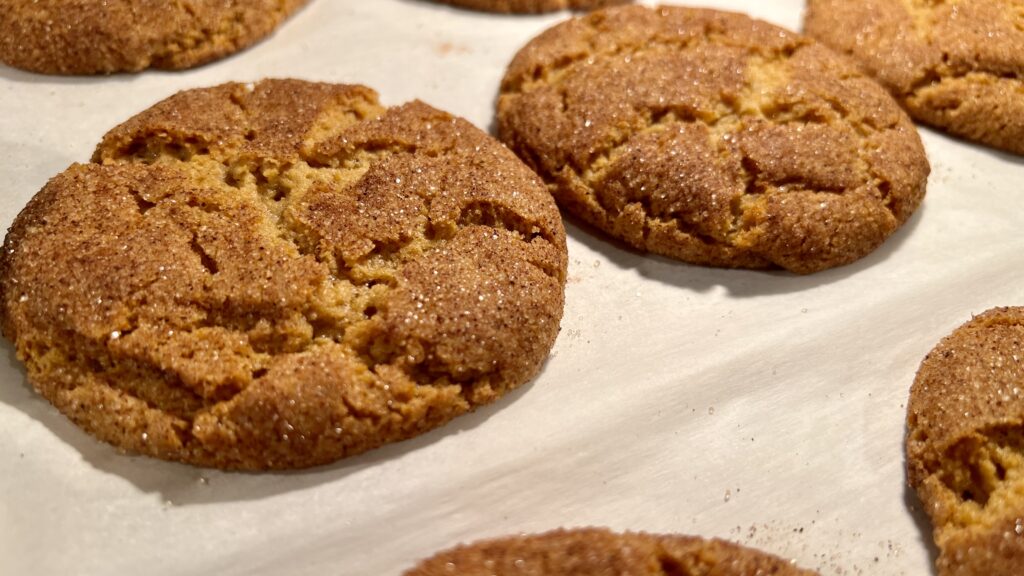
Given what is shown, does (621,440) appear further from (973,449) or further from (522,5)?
(522,5)

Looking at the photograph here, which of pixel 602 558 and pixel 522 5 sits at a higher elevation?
pixel 522 5

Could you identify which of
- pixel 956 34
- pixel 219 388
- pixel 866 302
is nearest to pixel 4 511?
pixel 219 388

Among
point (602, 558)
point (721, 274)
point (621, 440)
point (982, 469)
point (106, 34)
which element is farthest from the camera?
point (106, 34)

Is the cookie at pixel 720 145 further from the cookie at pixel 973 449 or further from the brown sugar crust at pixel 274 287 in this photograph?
the cookie at pixel 973 449

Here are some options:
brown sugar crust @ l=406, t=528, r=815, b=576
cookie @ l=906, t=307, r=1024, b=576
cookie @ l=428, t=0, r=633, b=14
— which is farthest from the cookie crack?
cookie @ l=428, t=0, r=633, b=14

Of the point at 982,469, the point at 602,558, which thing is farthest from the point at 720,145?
the point at 602,558

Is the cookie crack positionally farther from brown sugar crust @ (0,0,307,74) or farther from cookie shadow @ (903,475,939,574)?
brown sugar crust @ (0,0,307,74)

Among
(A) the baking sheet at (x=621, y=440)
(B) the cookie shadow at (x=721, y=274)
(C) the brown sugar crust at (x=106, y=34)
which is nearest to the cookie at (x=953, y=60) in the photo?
(A) the baking sheet at (x=621, y=440)
